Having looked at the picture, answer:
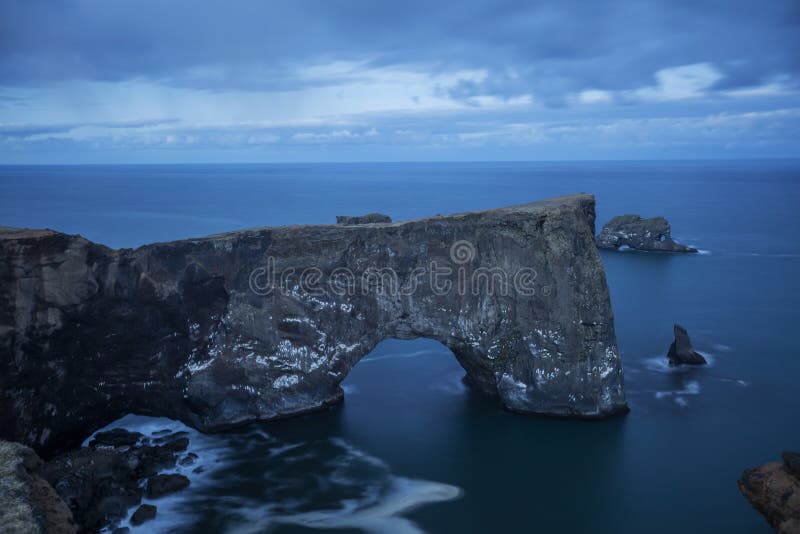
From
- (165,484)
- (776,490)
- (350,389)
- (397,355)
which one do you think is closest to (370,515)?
(165,484)

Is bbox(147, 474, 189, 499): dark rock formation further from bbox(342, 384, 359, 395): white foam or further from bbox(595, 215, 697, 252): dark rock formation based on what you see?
bbox(595, 215, 697, 252): dark rock formation

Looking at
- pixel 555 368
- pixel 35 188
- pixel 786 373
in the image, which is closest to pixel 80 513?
pixel 555 368

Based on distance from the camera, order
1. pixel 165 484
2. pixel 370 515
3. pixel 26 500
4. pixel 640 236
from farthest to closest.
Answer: pixel 640 236
pixel 165 484
pixel 370 515
pixel 26 500

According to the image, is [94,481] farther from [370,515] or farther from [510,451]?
[510,451]

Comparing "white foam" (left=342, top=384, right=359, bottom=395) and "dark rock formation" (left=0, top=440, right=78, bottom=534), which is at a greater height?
"dark rock formation" (left=0, top=440, right=78, bottom=534)

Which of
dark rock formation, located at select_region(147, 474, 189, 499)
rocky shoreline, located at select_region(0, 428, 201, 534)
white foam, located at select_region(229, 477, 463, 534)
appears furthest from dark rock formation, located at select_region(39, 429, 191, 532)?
white foam, located at select_region(229, 477, 463, 534)

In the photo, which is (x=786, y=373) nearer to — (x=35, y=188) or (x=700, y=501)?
(x=700, y=501)

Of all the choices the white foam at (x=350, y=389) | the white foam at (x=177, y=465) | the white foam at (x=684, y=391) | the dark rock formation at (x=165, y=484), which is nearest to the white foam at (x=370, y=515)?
the white foam at (x=177, y=465)

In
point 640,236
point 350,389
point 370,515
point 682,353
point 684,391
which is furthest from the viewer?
point 640,236
